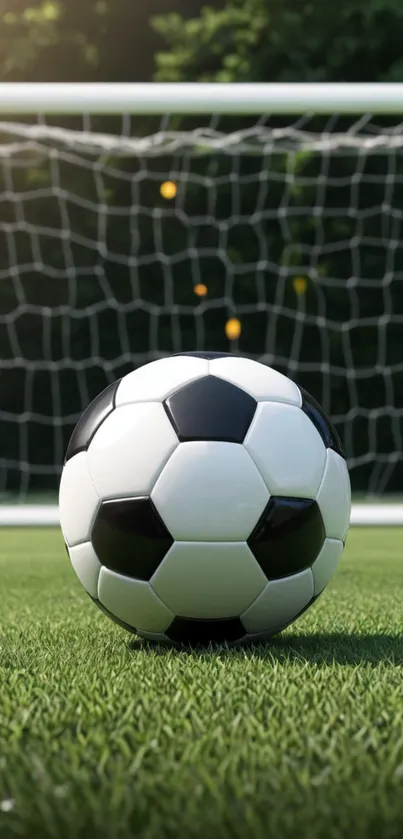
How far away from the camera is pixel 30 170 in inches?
473

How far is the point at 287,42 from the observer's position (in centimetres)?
1302

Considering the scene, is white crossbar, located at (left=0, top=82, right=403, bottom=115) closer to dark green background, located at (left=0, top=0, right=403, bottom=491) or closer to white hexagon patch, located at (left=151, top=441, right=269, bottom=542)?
white hexagon patch, located at (left=151, top=441, right=269, bottom=542)

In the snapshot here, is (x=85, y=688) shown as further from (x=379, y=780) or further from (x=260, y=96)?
(x=260, y=96)

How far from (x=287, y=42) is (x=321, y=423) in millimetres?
11906

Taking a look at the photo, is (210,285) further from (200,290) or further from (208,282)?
(200,290)

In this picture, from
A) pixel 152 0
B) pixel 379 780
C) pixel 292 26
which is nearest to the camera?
pixel 379 780

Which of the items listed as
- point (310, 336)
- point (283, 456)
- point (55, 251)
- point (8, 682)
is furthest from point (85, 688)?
point (55, 251)

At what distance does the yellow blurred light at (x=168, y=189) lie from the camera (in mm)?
11633

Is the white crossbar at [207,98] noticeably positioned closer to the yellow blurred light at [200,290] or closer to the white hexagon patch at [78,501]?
the white hexagon patch at [78,501]

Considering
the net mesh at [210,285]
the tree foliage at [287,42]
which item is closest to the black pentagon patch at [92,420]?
the net mesh at [210,285]

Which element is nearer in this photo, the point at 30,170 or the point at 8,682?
the point at 8,682

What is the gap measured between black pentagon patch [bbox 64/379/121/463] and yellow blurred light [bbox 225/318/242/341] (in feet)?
28.5

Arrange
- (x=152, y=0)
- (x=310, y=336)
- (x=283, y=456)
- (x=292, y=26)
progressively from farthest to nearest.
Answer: (x=152, y=0), (x=292, y=26), (x=310, y=336), (x=283, y=456)

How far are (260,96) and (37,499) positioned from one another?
5.47m
